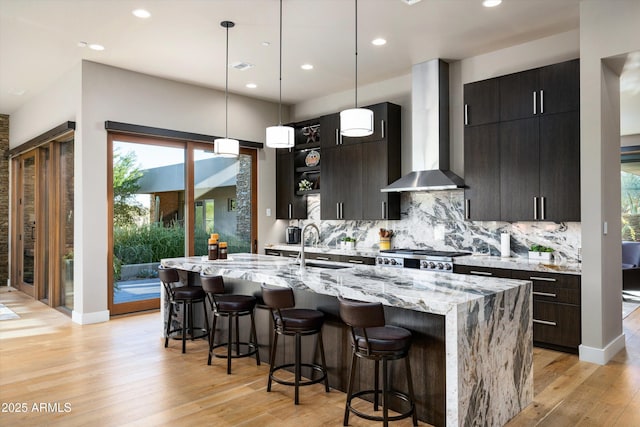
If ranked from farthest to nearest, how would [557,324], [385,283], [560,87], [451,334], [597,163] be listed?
[560,87]
[557,324]
[597,163]
[385,283]
[451,334]

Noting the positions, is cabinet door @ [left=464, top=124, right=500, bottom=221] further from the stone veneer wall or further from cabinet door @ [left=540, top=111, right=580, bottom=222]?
the stone veneer wall

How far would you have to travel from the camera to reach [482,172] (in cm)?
508

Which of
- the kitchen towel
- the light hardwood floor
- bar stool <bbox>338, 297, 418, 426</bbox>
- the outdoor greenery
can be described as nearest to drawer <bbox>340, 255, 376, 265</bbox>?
the kitchen towel

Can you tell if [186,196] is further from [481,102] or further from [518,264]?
[518,264]

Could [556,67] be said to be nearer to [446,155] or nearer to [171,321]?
[446,155]

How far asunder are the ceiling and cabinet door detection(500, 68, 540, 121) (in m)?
0.46

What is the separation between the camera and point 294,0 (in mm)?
3996

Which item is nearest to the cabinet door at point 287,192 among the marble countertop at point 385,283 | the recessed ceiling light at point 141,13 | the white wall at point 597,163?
the marble countertop at point 385,283

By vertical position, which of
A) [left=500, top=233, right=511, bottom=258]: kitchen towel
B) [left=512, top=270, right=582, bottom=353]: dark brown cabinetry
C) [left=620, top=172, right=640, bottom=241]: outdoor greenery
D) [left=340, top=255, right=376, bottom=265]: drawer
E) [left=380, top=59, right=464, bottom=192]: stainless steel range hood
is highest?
[left=380, top=59, right=464, bottom=192]: stainless steel range hood

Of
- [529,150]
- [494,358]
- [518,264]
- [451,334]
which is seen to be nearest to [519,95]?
[529,150]

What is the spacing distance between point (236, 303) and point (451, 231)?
3071mm

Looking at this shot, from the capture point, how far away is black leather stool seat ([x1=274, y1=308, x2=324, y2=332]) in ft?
10.4

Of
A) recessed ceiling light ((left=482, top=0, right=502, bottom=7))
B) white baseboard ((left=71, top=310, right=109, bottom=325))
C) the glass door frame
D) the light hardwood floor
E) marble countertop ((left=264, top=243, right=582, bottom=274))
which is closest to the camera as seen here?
the light hardwood floor

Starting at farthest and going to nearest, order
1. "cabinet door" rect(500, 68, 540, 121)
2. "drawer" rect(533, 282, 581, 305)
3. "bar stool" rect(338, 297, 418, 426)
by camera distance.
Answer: "cabinet door" rect(500, 68, 540, 121) < "drawer" rect(533, 282, 581, 305) < "bar stool" rect(338, 297, 418, 426)
